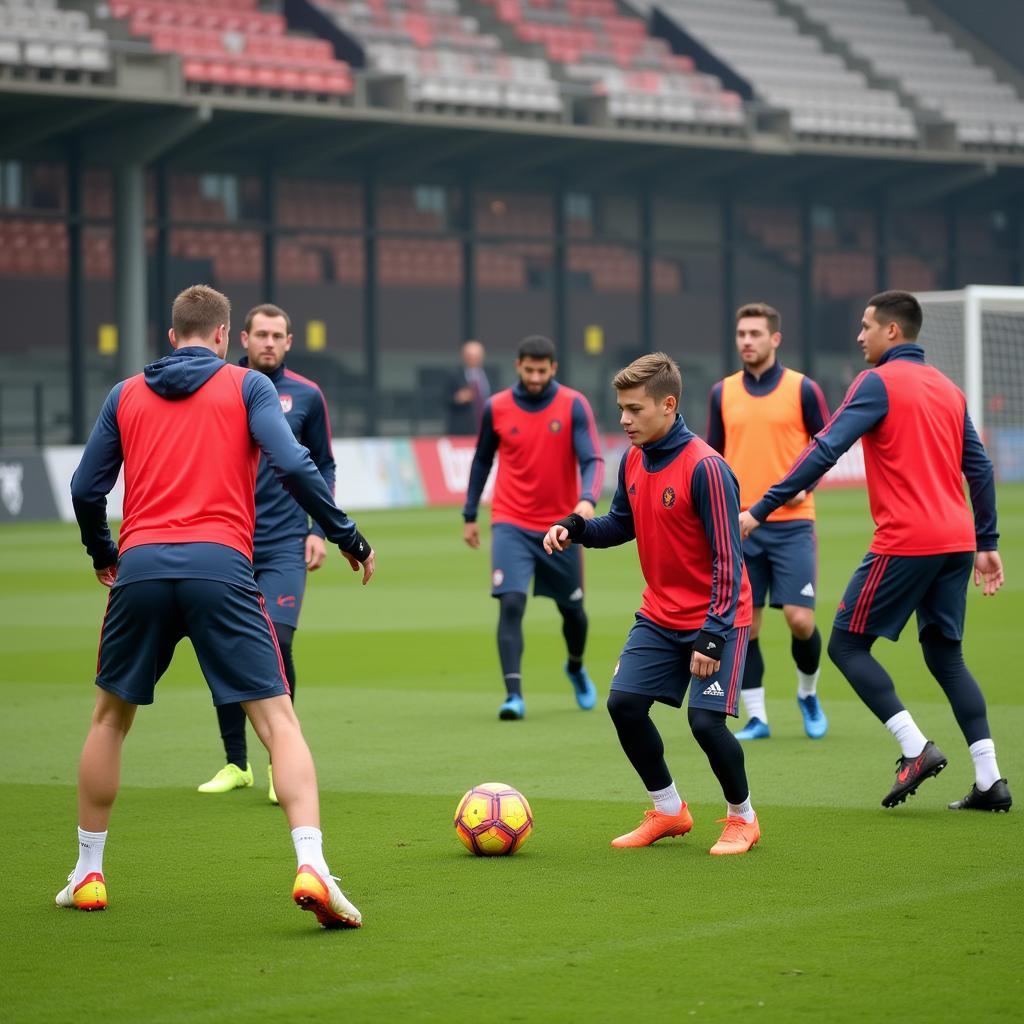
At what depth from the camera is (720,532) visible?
6.62 m

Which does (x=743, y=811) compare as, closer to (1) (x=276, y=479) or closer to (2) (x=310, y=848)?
(2) (x=310, y=848)

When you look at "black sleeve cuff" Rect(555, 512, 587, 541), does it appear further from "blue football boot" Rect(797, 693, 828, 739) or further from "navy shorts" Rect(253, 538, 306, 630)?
"blue football boot" Rect(797, 693, 828, 739)

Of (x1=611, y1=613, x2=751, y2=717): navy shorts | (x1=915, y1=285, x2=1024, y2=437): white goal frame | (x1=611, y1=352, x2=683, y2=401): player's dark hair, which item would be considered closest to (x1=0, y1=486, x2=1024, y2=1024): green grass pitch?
(x1=611, y1=613, x2=751, y2=717): navy shorts

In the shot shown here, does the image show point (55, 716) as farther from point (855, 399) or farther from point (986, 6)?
point (986, 6)

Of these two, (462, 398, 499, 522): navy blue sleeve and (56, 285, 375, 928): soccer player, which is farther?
(462, 398, 499, 522): navy blue sleeve

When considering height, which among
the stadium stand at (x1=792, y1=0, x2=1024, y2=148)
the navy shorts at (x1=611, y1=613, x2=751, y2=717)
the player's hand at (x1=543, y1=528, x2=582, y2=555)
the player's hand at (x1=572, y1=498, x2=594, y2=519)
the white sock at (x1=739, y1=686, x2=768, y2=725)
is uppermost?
the stadium stand at (x1=792, y1=0, x2=1024, y2=148)

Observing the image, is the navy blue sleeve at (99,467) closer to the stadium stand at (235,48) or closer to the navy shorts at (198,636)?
the navy shorts at (198,636)

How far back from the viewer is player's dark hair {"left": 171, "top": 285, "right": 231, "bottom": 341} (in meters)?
6.02

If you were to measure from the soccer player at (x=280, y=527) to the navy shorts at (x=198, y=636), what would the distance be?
2523mm

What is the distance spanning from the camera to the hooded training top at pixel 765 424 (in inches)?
390

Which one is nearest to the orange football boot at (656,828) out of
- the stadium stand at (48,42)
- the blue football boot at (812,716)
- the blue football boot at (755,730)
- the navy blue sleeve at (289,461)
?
the navy blue sleeve at (289,461)

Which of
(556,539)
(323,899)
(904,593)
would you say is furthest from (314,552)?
(323,899)

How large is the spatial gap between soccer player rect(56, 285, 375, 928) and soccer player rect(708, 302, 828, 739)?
4228 millimetres

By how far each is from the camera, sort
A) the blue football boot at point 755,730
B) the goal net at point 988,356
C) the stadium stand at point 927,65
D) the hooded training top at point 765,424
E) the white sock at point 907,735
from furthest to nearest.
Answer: the stadium stand at point 927,65, the goal net at point 988,356, the hooded training top at point 765,424, the blue football boot at point 755,730, the white sock at point 907,735
